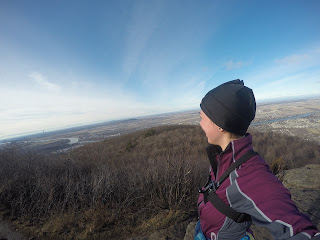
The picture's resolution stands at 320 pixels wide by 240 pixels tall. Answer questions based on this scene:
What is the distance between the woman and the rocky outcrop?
2523 mm

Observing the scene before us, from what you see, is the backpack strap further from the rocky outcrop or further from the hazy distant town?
the hazy distant town

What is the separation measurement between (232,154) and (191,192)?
5180mm

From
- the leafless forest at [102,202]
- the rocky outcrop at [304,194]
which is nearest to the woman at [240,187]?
the rocky outcrop at [304,194]

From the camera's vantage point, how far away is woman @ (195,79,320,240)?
2.52ft

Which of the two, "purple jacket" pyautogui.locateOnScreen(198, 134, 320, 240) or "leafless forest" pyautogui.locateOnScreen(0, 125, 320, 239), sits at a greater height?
"purple jacket" pyautogui.locateOnScreen(198, 134, 320, 240)

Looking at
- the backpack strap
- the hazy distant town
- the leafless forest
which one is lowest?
the hazy distant town

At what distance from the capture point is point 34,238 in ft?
13.2

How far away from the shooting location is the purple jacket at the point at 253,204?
733 millimetres

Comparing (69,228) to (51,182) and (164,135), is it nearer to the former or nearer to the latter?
(51,182)

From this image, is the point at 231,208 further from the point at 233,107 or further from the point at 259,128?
the point at 259,128

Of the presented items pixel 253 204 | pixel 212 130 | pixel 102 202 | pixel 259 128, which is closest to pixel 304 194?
pixel 212 130

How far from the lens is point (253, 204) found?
34.5 inches

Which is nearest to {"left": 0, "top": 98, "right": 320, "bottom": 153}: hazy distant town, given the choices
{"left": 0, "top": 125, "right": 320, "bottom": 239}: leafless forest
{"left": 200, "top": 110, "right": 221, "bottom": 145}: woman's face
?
{"left": 0, "top": 125, "right": 320, "bottom": 239}: leafless forest

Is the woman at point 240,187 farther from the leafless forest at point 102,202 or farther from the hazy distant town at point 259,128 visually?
the hazy distant town at point 259,128
